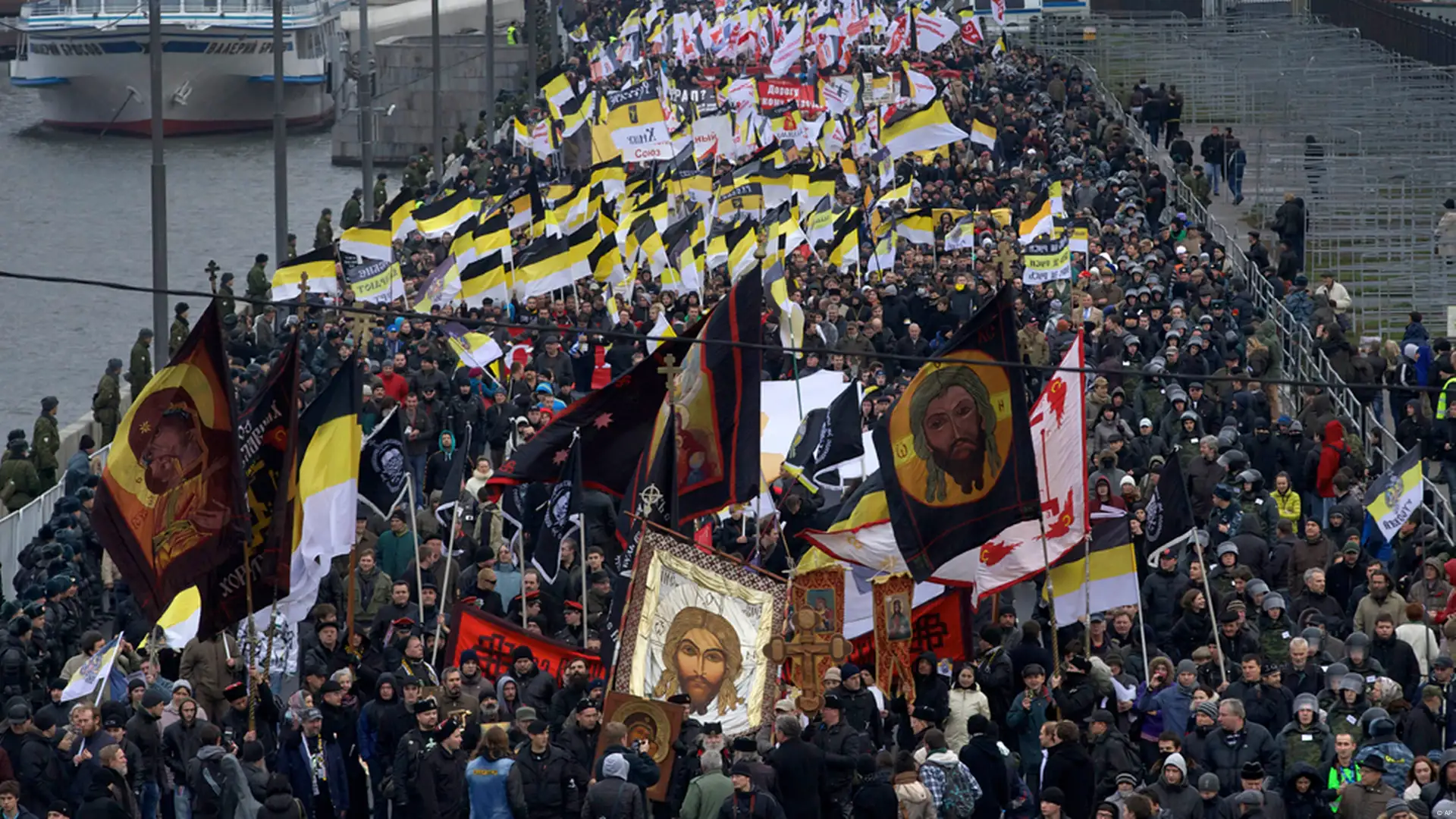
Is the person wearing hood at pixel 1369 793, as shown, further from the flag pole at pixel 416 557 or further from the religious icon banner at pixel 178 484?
the flag pole at pixel 416 557

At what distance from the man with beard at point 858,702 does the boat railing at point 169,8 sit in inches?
2612

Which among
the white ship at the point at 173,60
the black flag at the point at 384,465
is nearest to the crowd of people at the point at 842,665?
the black flag at the point at 384,465

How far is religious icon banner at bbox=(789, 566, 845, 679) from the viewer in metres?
16.1

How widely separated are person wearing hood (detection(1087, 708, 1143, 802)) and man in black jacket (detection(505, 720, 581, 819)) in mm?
2568

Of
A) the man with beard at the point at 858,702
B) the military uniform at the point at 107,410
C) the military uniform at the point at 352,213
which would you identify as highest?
the man with beard at the point at 858,702

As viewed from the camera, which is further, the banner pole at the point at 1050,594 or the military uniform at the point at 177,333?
the military uniform at the point at 177,333

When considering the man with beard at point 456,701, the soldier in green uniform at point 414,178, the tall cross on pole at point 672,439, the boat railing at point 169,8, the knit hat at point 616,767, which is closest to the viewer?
the knit hat at point 616,767

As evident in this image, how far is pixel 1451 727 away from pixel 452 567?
21.5 ft

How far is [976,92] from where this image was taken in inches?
1934

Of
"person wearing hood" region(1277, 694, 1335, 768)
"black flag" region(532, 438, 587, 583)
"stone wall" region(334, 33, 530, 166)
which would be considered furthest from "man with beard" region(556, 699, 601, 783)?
"stone wall" region(334, 33, 530, 166)

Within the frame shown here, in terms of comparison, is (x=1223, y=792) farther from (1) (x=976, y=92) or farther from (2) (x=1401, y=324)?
(1) (x=976, y=92)

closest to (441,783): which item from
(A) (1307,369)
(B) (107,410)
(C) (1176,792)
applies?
(C) (1176,792)

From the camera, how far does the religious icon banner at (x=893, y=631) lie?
16109 millimetres

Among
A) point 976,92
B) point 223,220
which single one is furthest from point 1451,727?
point 223,220
